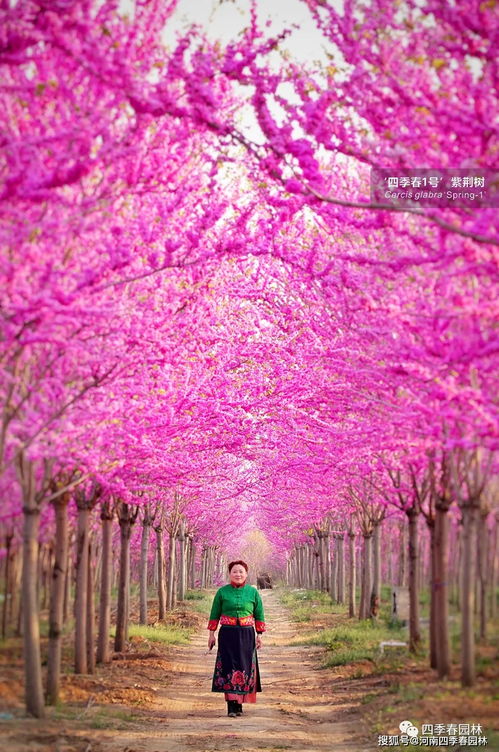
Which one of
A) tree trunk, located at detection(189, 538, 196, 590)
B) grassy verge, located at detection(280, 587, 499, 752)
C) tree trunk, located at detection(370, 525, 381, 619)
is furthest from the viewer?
tree trunk, located at detection(189, 538, 196, 590)

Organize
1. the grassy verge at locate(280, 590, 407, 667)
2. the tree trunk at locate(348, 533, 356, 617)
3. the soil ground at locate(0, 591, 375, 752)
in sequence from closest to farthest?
1. the soil ground at locate(0, 591, 375, 752)
2. the grassy verge at locate(280, 590, 407, 667)
3. the tree trunk at locate(348, 533, 356, 617)

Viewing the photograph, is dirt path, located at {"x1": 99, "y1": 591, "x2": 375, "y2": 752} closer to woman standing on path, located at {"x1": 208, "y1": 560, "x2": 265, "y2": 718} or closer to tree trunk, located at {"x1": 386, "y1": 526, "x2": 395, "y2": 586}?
woman standing on path, located at {"x1": 208, "y1": 560, "x2": 265, "y2": 718}

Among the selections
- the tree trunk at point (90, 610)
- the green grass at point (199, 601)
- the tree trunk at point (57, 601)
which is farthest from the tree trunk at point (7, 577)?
the green grass at point (199, 601)

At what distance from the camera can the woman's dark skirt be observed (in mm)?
10750

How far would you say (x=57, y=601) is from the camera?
32.1ft

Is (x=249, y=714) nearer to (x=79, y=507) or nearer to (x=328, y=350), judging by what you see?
(x=79, y=507)

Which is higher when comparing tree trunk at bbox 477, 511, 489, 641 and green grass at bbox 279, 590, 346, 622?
tree trunk at bbox 477, 511, 489, 641

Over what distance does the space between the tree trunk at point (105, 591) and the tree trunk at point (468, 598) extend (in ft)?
25.5

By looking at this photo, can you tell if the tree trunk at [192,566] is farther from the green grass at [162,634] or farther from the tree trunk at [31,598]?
the tree trunk at [31,598]

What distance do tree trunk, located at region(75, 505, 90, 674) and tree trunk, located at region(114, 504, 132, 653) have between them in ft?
14.8

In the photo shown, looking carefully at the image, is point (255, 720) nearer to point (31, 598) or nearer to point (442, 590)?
point (442, 590)

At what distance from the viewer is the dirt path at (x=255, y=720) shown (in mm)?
A: 9016

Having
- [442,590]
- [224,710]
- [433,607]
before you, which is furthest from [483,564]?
[224,710]

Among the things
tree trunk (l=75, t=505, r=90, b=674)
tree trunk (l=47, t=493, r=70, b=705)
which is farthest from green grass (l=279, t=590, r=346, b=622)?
tree trunk (l=47, t=493, r=70, b=705)
